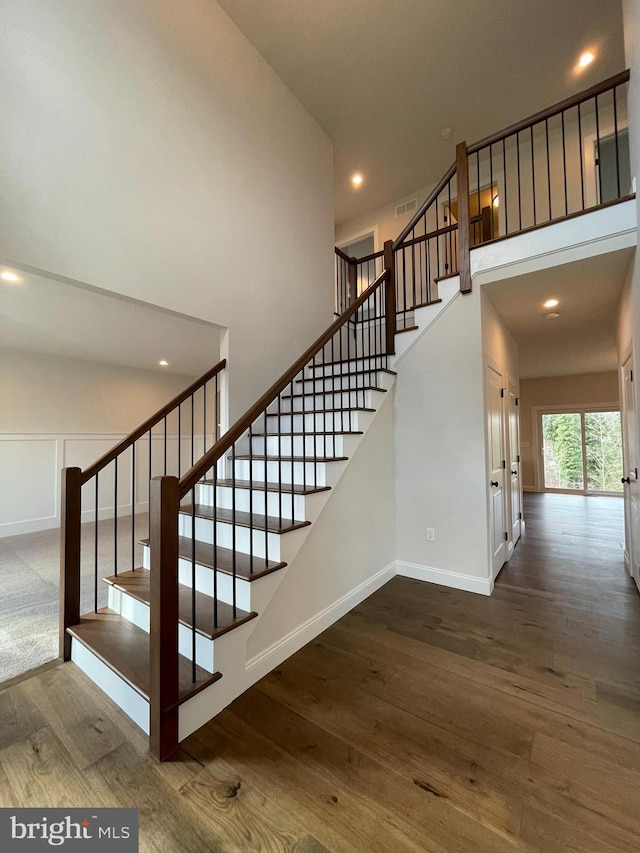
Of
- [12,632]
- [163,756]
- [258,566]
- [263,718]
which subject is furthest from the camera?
[12,632]

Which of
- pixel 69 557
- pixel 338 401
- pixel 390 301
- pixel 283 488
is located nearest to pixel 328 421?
pixel 338 401

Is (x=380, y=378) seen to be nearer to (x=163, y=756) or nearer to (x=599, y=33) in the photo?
(x=163, y=756)

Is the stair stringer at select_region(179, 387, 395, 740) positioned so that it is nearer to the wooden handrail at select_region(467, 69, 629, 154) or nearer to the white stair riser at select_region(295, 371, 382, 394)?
the white stair riser at select_region(295, 371, 382, 394)

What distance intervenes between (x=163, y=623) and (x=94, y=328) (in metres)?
3.62

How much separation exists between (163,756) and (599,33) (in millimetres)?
6777

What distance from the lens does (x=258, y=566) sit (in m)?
1.95

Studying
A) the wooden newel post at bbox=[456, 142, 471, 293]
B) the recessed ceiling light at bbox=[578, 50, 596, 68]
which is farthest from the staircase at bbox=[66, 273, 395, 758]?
the recessed ceiling light at bbox=[578, 50, 596, 68]

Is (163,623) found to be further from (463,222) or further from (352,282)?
(352,282)

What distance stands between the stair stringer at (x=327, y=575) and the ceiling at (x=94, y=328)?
192 cm

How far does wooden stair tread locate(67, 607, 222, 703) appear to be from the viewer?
5.14 ft

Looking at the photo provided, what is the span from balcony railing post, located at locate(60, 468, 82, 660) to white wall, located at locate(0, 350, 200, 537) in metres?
3.53

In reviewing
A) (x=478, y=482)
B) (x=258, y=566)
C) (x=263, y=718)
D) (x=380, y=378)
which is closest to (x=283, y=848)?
(x=263, y=718)

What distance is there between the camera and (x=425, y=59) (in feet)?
12.3

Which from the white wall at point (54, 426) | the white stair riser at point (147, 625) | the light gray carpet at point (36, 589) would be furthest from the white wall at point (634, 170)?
the white wall at point (54, 426)
